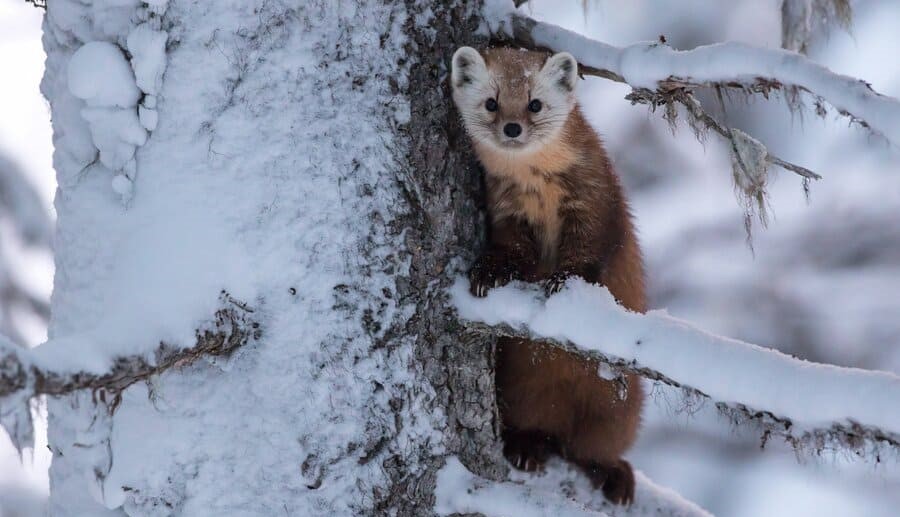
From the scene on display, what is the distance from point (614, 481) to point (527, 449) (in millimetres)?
415

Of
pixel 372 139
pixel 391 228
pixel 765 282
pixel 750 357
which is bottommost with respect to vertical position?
pixel 765 282

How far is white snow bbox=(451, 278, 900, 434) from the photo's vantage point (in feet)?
8.05

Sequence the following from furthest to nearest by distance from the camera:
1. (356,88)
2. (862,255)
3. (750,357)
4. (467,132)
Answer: (862,255) < (467,132) < (356,88) < (750,357)

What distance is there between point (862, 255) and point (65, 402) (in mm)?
7821

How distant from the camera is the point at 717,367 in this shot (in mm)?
2678

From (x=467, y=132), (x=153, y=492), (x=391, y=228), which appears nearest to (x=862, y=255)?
(x=467, y=132)

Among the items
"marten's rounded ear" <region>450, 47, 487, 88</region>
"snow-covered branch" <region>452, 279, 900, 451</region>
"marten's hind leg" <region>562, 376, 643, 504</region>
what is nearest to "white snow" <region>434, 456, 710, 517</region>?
"snow-covered branch" <region>452, 279, 900, 451</region>

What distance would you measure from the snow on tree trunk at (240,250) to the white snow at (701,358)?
14.6 inches

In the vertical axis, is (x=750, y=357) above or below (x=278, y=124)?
below

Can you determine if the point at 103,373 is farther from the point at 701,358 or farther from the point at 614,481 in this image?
the point at 614,481

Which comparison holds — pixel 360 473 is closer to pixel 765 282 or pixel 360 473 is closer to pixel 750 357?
pixel 750 357

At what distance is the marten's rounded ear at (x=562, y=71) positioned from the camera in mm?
3736

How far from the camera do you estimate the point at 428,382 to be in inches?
129

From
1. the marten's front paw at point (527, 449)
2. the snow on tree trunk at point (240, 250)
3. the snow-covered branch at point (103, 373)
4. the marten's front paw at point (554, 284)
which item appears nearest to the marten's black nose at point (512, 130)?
the marten's front paw at point (554, 284)
